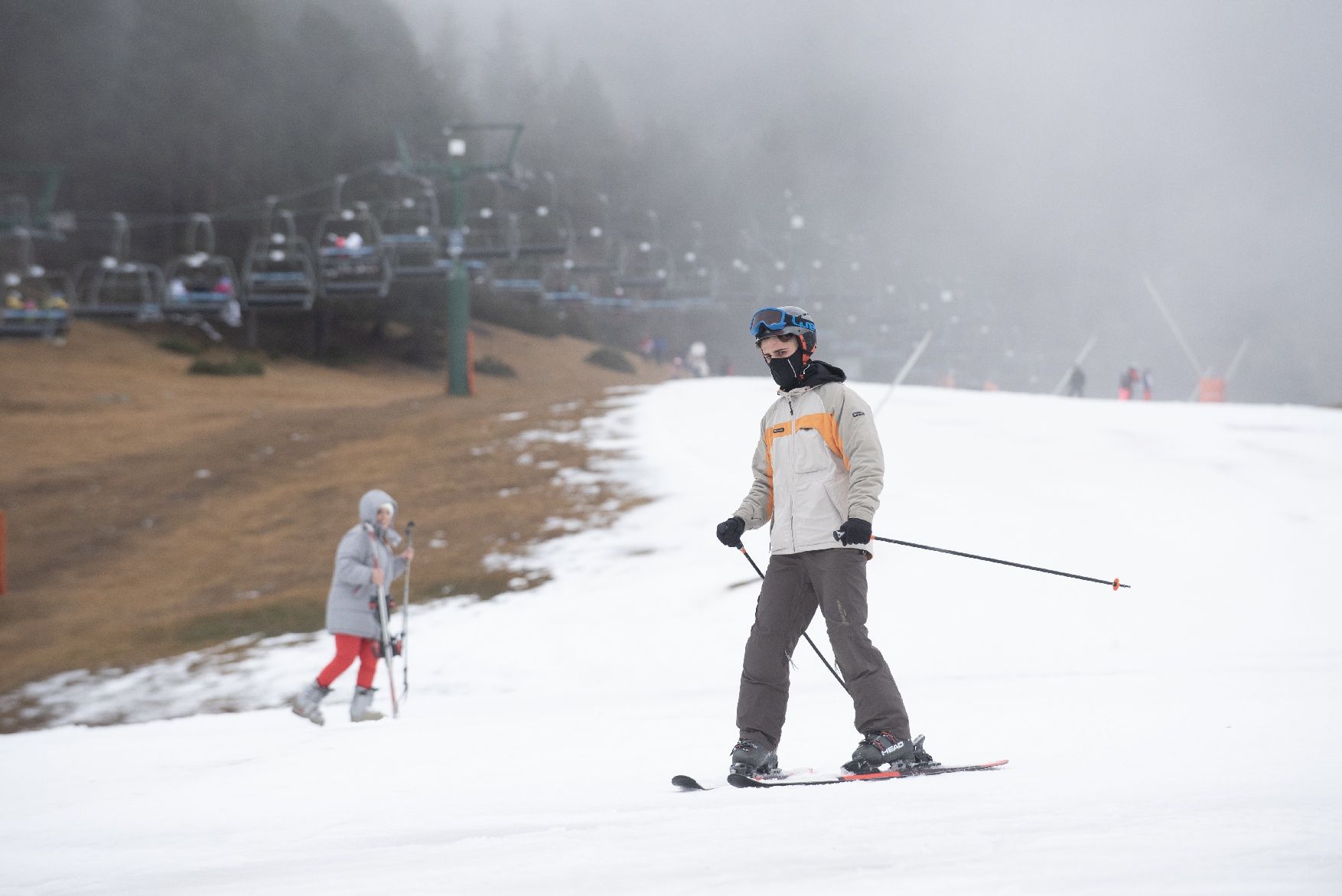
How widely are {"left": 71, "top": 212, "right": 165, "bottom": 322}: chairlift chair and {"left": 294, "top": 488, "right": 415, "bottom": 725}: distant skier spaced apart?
103ft

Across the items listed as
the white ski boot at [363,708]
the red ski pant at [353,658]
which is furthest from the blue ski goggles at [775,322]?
the white ski boot at [363,708]

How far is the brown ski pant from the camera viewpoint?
4.69m

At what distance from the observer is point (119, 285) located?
46156mm

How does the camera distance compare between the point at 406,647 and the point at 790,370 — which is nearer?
the point at 790,370

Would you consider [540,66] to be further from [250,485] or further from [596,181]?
[250,485]

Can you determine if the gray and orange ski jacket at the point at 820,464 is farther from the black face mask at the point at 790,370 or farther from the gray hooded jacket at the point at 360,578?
the gray hooded jacket at the point at 360,578

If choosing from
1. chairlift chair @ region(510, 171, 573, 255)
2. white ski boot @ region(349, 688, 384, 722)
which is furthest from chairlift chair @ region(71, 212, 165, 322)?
white ski boot @ region(349, 688, 384, 722)

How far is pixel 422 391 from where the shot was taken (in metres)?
59.1

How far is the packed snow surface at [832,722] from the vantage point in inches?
134

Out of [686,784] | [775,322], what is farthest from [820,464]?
[686,784]

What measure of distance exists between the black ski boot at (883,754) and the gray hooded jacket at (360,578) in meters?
4.45

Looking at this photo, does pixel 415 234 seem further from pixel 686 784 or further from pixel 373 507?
pixel 686 784

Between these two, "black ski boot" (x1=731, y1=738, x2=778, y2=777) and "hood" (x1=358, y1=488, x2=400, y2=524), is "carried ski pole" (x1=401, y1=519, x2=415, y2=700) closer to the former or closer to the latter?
"hood" (x1=358, y1=488, x2=400, y2=524)

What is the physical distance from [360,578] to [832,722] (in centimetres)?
345
